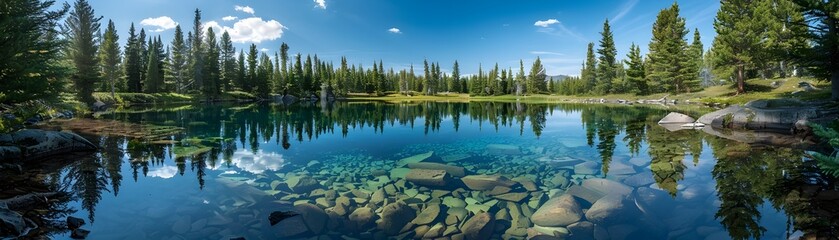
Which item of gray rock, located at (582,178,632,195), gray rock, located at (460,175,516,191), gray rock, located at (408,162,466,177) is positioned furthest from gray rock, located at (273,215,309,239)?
gray rock, located at (582,178,632,195)

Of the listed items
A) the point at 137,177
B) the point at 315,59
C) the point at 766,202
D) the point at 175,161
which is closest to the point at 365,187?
the point at 137,177

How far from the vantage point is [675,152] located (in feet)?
44.1

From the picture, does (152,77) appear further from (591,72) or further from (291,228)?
(591,72)

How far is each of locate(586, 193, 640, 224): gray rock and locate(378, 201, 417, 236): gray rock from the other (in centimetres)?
362

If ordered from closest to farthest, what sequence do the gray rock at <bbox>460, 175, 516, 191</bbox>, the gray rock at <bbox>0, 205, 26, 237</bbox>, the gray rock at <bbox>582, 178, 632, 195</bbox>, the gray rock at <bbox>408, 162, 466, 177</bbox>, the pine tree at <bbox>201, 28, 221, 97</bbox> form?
the gray rock at <bbox>0, 205, 26, 237</bbox> < the gray rock at <bbox>582, 178, 632, 195</bbox> < the gray rock at <bbox>460, 175, 516, 191</bbox> < the gray rock at <bbox>408, 162, 466, 177</bbox> < the pine tree at <bbox>201, 28, 221, 97</bbox>

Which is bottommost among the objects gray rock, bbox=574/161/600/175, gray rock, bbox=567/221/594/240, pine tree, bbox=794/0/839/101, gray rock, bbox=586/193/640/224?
gray rock, bbox=567/221/594/240

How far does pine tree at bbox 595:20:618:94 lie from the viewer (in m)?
71.3

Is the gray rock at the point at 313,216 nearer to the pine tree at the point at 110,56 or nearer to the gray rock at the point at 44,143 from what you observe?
the gray rock at the point at 44,143

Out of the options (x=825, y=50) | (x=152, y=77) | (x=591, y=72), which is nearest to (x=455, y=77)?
(x=591, y=72)

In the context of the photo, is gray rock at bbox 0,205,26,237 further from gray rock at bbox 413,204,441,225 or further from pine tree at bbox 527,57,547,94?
pine tree at bbox 527,57,547,94

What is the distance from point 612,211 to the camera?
7.30 m

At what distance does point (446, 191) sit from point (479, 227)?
2.46 m

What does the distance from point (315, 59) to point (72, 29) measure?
77747 millimetres

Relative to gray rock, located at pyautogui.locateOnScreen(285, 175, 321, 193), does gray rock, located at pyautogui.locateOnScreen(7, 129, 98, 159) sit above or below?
above
